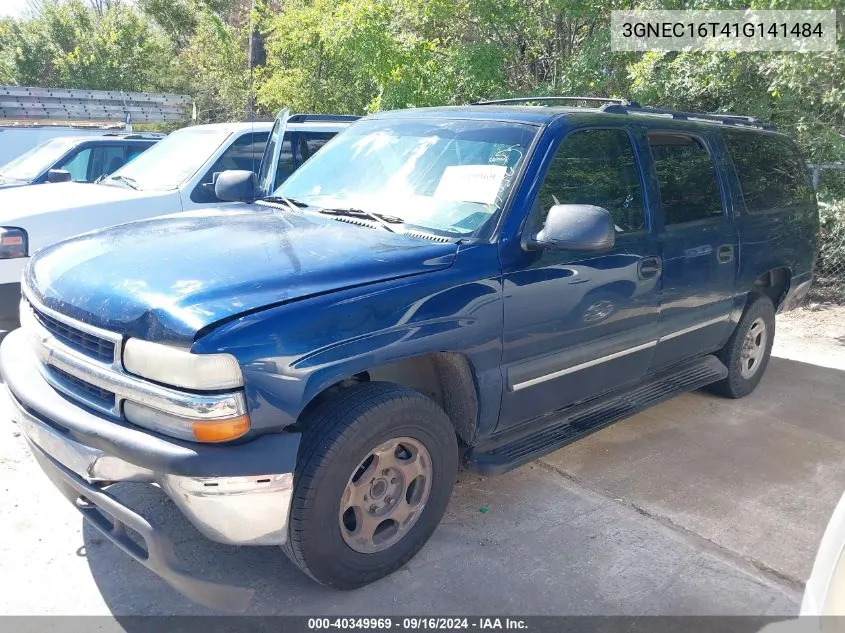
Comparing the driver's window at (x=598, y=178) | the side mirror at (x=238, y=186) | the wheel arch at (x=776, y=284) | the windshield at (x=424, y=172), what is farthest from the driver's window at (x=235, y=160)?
the wheel arch at (x=776, y=284)

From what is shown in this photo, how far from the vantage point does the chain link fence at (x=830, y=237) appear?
26.9 feet

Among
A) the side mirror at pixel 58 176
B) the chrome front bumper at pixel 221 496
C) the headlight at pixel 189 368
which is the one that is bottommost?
the chrome front bumper at pixel 221 496

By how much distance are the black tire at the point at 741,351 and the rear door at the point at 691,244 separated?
1.10 feet

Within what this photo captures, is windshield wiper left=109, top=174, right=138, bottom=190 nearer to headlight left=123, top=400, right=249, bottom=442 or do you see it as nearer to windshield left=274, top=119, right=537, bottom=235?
windshield left=274, top=119, right=537, bottom=235

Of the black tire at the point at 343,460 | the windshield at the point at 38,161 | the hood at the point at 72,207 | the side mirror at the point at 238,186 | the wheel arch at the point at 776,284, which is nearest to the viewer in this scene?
the black tire at the point at 343,460

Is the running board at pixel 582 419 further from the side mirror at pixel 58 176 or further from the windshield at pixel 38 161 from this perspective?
the windshield at pixel 38 161

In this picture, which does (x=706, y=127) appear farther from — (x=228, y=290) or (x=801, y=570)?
(x=228, y=290)

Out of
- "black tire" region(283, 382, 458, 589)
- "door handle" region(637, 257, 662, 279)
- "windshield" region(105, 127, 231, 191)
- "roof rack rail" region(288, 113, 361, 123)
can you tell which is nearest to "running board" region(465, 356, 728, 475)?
"black tire" region(283, 382, 458, 589)

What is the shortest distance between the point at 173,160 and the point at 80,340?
175 inches

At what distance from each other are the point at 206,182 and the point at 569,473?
422 cm

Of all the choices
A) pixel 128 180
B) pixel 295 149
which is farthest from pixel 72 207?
pixel 295 149

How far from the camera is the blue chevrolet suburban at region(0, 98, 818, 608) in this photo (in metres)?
2.46

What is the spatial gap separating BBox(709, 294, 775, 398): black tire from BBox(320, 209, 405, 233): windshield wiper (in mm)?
2896

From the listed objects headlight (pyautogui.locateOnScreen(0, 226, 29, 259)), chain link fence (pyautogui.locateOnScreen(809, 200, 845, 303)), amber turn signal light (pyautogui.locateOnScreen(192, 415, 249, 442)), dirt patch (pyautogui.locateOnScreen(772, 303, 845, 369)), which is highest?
headlight (pyautogui.locateOnScreen(0, 226, 29, 259))
